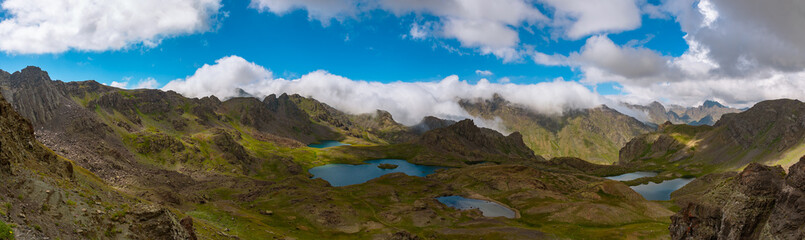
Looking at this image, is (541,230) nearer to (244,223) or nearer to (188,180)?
(244,223)

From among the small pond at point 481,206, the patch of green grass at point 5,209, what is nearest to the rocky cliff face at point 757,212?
the patch of green grass at point 5,209

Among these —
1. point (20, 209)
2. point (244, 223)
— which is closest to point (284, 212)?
point (244, 223)

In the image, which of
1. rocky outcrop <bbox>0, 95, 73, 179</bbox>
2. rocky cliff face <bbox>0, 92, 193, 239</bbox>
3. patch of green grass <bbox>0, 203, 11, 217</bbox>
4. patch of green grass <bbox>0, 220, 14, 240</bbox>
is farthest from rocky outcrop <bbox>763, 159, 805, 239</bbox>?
rocky outcrop <bbox>0, 95, 73, 179</bbox>

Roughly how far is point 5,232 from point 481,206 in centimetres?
16271

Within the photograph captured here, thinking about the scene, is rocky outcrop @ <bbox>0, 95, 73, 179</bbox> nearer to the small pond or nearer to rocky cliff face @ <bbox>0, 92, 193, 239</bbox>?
rocky cliff face @ <bbox>0, 92, 193, 239</bbox>

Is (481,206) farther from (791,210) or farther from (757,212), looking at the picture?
(791,210)

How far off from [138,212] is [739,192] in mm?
65865

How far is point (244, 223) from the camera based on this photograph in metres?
88.5

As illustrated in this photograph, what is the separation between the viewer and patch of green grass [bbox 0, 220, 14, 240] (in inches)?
870

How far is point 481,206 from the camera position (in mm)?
168250

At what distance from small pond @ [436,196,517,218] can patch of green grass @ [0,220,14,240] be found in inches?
5629

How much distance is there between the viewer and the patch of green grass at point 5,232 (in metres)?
22.1

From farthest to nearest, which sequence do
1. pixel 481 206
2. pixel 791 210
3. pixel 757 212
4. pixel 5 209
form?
pixel 481 206, pixel 757 212, pixel 791 210, pixel 5 209

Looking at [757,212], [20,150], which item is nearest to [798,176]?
[757,212]
